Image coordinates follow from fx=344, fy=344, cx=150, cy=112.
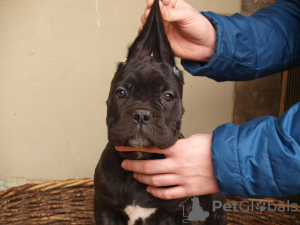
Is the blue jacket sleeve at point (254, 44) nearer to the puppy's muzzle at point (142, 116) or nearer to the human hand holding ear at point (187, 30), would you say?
the human hand holding ear at point (187, 30)

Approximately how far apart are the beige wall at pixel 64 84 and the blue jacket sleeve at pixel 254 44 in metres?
1.09

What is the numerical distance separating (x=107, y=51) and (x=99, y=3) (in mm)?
432

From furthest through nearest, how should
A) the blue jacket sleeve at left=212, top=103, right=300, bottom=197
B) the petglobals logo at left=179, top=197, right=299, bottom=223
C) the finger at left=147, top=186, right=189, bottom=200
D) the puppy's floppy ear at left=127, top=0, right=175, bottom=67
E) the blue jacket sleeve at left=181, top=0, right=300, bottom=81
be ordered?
the petglobals logo at left=179, top=197, right=299, bottom=223
the blue jacket sleeve at left=181, top=0, right=300, bottom=81
the puppy's floppy ear at left=127, top=0, right=175, bottom=67
the finger at left=147, top=186, right=189, bottom=200
the blue jacket sleeve at left=212, top=103, right=300, bottom=197

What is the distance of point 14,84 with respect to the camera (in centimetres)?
315

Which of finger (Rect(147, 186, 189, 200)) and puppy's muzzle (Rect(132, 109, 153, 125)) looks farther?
finger (Rect(147, 186, 189, 200))

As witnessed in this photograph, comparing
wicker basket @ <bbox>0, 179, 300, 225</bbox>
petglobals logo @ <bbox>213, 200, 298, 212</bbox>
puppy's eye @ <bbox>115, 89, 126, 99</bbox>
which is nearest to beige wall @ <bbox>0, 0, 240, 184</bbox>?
wicker basket @ <bbox>0, 179, 300, 225</bbox>

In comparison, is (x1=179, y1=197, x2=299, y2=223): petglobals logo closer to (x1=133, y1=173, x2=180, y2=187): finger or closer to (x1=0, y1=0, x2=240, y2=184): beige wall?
(x1=133, y1=173, x2=180, y2=187): finger

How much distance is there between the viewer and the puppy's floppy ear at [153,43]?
5.49ft

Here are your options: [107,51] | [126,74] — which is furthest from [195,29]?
[107,51]

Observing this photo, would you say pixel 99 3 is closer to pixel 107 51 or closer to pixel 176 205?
pixel 107 51

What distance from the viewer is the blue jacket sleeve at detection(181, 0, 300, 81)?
1995 mm

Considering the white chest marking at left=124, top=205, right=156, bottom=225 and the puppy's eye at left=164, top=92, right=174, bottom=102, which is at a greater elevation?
the puppy's eye at left=164, top=92, right=174, bottom=102

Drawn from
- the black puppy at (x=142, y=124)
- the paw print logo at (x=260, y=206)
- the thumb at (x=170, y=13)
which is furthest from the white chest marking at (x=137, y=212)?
the paw print logo at (x=260, y=206)

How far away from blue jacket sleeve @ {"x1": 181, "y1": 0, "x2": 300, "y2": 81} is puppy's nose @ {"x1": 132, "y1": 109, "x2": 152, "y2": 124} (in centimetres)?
72
